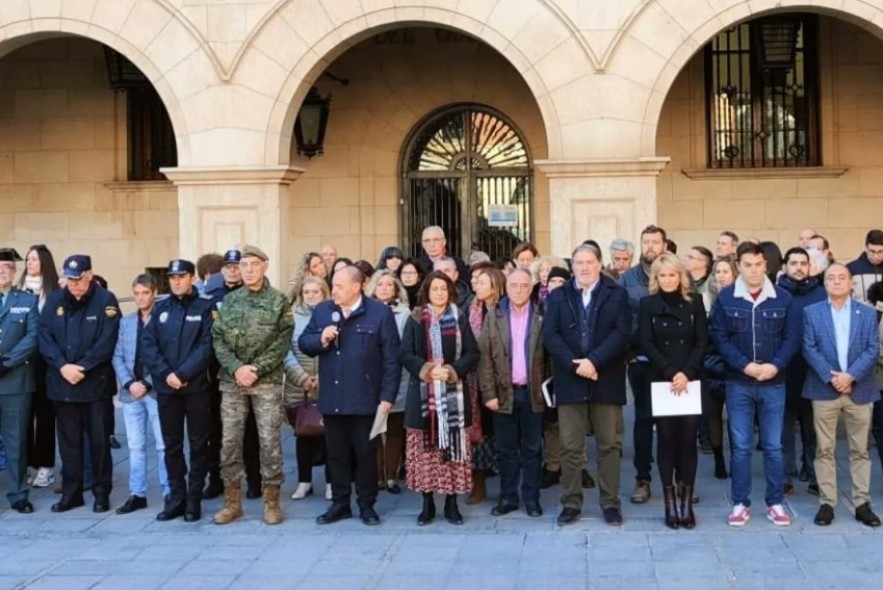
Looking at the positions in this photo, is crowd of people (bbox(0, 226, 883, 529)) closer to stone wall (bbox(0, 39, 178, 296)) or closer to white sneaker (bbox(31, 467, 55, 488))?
white sneaker (bbox(31, 467, 55, 488))

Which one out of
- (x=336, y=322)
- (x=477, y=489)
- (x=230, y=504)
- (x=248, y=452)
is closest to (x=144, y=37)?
(x=248, y=452)

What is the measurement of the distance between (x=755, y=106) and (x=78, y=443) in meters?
9.78

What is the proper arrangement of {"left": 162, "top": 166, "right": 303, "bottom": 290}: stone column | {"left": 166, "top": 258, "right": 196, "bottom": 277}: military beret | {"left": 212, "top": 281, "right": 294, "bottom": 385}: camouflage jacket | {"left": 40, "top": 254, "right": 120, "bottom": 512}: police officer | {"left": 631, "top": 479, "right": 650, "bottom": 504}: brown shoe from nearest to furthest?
{"left": 212, "top": 281, "right": 294, "bottom": 385}: camouflage jacket
{"left": 166, "top": 258, "right": 196, "bottom": 277}: military beret
{"left": 631, "top": 479, "right": 650, "bottom": 504}: brown shoe
{"left": 40, "top": 254, "right": 120, "bottom": 512}: police officer
{"left": 162, "top": 166, "right": 303, "bottom": 290}: stone column

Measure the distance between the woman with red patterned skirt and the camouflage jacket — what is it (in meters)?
0.91

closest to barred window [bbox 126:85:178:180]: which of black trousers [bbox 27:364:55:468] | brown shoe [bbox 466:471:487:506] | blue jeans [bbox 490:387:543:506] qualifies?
black trousers [bbox 27:364:55:468]

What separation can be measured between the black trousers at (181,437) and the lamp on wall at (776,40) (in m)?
8.66

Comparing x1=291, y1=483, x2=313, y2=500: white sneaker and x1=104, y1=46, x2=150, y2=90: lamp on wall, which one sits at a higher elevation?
x1=104, y1=46, x2=150, y2=90: lamp on wall

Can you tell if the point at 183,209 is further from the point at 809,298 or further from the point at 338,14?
the point at 809,298

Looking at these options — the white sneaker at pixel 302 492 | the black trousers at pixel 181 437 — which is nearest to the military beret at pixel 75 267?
the black trousers at pixel 181 437

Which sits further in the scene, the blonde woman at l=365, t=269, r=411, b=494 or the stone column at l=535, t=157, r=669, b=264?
the stone column at l=535, t=157, r=669, b=264

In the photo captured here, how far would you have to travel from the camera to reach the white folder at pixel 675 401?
7.34 m

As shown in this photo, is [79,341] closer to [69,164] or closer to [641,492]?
[641,492]

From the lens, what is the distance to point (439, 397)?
24.9ft

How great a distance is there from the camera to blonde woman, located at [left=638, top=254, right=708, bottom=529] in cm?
738
